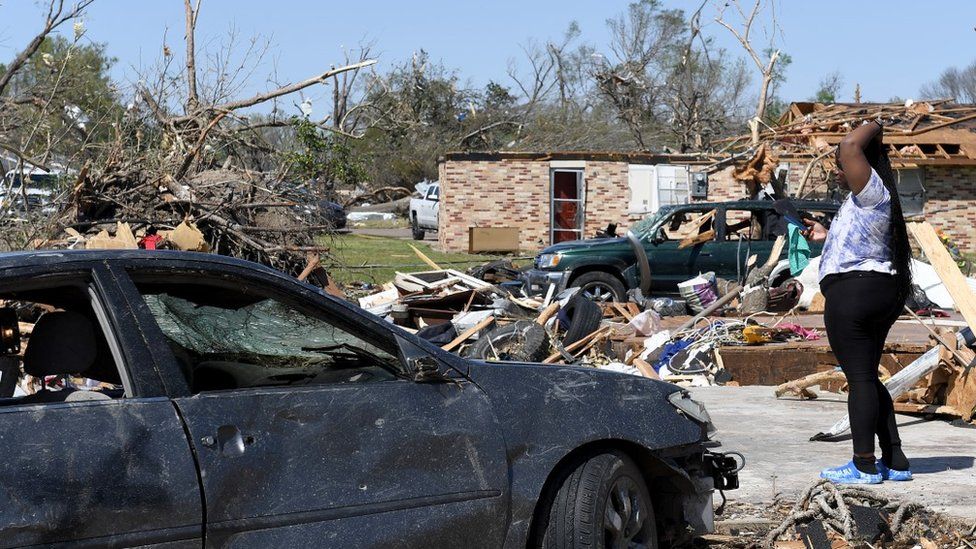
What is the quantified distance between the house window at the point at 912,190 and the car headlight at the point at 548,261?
57.6 ft

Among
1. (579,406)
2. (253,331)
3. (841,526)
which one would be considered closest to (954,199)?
(841,526)

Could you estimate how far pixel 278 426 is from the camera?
3.78 metres

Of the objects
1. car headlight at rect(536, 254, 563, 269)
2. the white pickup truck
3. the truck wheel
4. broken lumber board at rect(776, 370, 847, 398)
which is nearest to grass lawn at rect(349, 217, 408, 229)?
the truck wheel

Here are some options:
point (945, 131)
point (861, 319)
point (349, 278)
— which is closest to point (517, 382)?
point (861, 319)

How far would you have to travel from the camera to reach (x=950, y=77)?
98.1m

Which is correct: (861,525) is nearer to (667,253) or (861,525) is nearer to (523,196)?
(667,253)

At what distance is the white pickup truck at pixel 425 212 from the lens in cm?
3603

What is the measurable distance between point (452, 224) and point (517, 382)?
87.1 ft

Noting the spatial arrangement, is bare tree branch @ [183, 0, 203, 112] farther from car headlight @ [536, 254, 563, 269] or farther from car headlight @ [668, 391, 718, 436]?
car headlight @ [668, 391, 718, 436]

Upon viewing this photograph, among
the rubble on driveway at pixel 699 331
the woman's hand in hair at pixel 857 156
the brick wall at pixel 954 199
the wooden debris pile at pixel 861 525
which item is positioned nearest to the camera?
the wooden debris pile at pixel 861 525

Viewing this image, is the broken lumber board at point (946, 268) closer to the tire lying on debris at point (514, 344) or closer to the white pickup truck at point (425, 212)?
the tire lying on debris at point (514, 344)

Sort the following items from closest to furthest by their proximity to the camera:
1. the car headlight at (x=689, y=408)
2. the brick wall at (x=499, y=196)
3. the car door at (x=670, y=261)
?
the car headlight at (x=689, y=408), the car door at (x=670, y=261), the brick wall at (x=499, y=196)

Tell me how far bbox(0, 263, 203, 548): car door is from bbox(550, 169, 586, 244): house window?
2731 centimetres

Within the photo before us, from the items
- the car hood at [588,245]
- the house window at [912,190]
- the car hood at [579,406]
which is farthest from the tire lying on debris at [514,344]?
the house window at [912,190]
